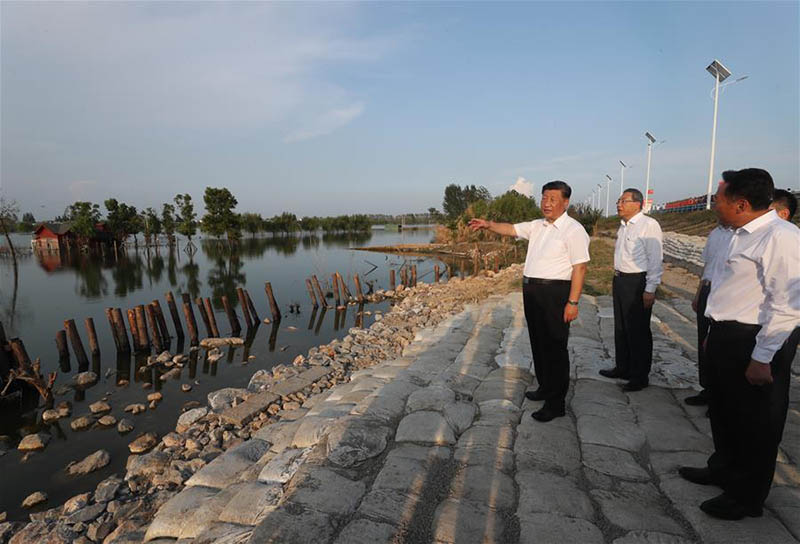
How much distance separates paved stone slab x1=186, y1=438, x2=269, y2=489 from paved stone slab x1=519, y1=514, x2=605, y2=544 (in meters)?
2.22

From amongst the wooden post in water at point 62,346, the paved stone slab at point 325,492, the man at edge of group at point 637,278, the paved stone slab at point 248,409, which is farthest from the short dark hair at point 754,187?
the wooden post in water at point 62,346

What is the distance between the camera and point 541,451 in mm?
2525

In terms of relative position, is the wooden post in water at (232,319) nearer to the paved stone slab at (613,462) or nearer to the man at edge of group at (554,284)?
the man at edge of group at (554,284)

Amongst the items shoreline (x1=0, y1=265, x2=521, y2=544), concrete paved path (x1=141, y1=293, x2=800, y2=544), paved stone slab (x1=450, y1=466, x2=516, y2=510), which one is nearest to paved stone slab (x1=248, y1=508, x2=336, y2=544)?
concrete paved path (x1=141, y1=293, x2=800, y2=544)

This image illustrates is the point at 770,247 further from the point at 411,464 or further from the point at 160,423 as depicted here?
the point at 160,423

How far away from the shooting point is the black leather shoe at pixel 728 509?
5.94ft

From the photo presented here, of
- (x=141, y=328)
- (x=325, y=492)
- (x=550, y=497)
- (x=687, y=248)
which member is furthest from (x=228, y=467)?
(x=687, y=248)

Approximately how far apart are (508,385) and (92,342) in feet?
29.8

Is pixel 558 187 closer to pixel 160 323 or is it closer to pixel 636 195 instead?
pixel 636 195

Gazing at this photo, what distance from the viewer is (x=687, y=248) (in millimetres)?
12086

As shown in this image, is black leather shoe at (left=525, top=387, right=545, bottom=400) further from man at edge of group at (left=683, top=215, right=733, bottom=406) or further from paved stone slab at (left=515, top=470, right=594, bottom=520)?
man at edge of group at (left=683, top=215, right=733, bottom=406)

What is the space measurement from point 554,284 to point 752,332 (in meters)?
1.11

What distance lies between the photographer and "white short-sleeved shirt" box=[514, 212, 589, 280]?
269 centimetres

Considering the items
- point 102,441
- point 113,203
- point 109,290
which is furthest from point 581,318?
point 113,203
